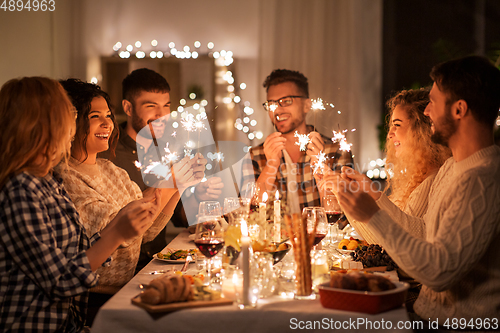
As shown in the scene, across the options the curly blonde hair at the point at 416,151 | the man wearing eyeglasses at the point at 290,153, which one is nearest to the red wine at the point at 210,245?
the curly blonde hair at the point at 416,151

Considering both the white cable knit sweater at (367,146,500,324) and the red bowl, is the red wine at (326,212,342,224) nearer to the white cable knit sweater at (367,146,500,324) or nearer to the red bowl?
the white cable knit sweater at (367,146,500,324)

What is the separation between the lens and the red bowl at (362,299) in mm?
1179

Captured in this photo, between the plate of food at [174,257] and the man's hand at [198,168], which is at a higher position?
the man's hand at [198,168]

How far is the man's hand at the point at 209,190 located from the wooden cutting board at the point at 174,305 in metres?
1.39

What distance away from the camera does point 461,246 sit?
4.24 ft

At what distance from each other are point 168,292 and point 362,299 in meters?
0.59

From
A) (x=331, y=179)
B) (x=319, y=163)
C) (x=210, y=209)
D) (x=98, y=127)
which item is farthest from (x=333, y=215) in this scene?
(x=98, y=127)

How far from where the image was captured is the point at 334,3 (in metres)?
4.83

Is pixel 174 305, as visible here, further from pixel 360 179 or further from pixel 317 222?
pixel 360 179

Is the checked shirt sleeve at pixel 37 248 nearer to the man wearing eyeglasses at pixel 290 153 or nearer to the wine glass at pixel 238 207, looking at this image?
the wine glass at pixel 238 207

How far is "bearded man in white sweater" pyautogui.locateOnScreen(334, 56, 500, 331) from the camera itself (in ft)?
4.28

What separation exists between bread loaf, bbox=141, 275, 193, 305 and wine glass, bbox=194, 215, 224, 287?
0.21 meters

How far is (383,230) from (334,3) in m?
4.11

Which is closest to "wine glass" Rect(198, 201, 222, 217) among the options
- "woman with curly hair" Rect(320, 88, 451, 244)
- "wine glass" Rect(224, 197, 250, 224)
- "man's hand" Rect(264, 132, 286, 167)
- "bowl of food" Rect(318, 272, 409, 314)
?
"wine glass" Rect(224, 197, 250, 224)
